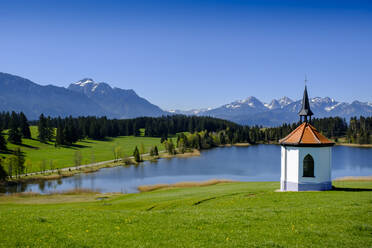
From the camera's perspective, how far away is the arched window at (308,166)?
30536mm

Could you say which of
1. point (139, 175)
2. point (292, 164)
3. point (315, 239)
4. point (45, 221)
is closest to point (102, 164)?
point (139, 175)

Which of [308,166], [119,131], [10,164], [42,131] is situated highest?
[119,131]

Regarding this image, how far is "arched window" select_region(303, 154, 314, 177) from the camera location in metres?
Result: 30.5

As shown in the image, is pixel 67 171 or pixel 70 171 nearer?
pixel 67 171

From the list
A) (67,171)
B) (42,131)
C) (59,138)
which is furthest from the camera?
(42,131)

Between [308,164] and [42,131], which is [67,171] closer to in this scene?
[42,131]

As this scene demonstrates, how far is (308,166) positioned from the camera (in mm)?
30719

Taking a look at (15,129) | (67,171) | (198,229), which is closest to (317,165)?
(198,229)

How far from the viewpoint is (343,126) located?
19862 centimetres

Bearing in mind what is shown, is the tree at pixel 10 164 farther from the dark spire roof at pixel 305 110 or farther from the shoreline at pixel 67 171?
the dark spire roof at pixel 305 110

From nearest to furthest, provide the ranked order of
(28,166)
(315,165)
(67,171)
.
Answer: (315,165) < (28,166) < (67,171)

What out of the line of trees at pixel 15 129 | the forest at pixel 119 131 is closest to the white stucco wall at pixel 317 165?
the line of trees at pixel 15 129

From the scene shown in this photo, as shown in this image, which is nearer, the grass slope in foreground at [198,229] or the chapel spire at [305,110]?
the grass slope in foreground at [198,229]

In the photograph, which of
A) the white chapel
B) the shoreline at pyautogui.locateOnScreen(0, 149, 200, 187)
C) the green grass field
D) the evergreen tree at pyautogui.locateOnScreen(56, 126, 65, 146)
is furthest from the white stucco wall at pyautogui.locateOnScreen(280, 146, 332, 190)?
the evergreen tree at pyautogui.locateOnScreen(56, 126, 65, 146)
